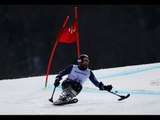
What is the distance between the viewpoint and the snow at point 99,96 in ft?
34.4

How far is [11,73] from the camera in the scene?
5259 cm

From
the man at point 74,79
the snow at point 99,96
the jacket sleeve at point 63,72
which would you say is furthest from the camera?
the jacket sleeve at point 63,72

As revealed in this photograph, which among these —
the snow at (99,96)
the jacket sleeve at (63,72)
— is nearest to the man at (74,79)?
the jacket sleeve at (63,72)

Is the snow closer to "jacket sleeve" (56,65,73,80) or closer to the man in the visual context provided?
the man

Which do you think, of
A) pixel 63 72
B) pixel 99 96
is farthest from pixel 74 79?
pixel 99 96

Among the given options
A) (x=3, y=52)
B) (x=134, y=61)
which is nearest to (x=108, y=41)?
(x=134, y=61)

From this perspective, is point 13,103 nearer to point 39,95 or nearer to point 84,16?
point 39,95

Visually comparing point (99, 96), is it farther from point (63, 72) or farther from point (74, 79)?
point (63, 72)

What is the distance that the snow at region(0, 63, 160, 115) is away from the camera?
10.5m

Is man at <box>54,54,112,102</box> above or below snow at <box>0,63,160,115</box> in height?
above

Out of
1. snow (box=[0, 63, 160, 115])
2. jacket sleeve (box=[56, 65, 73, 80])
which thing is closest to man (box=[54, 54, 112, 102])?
jacket sleeve (box=[56, 65, 73, 80])

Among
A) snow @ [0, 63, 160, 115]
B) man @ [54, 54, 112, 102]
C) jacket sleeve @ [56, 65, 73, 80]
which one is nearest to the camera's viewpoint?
snow @ [0, 63, 160, 115]

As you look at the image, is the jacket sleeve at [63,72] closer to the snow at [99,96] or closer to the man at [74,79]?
the man at [74,79]

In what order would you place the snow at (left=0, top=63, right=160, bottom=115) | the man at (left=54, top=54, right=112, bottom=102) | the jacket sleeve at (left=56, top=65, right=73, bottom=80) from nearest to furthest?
the snow at (left=0, top=63, right=160, bottom=115) < the man at (left=54, top=54, right=112, bottom=102) < the jacket sleeve at (left=56, top=65, right=73, bottom=80)
